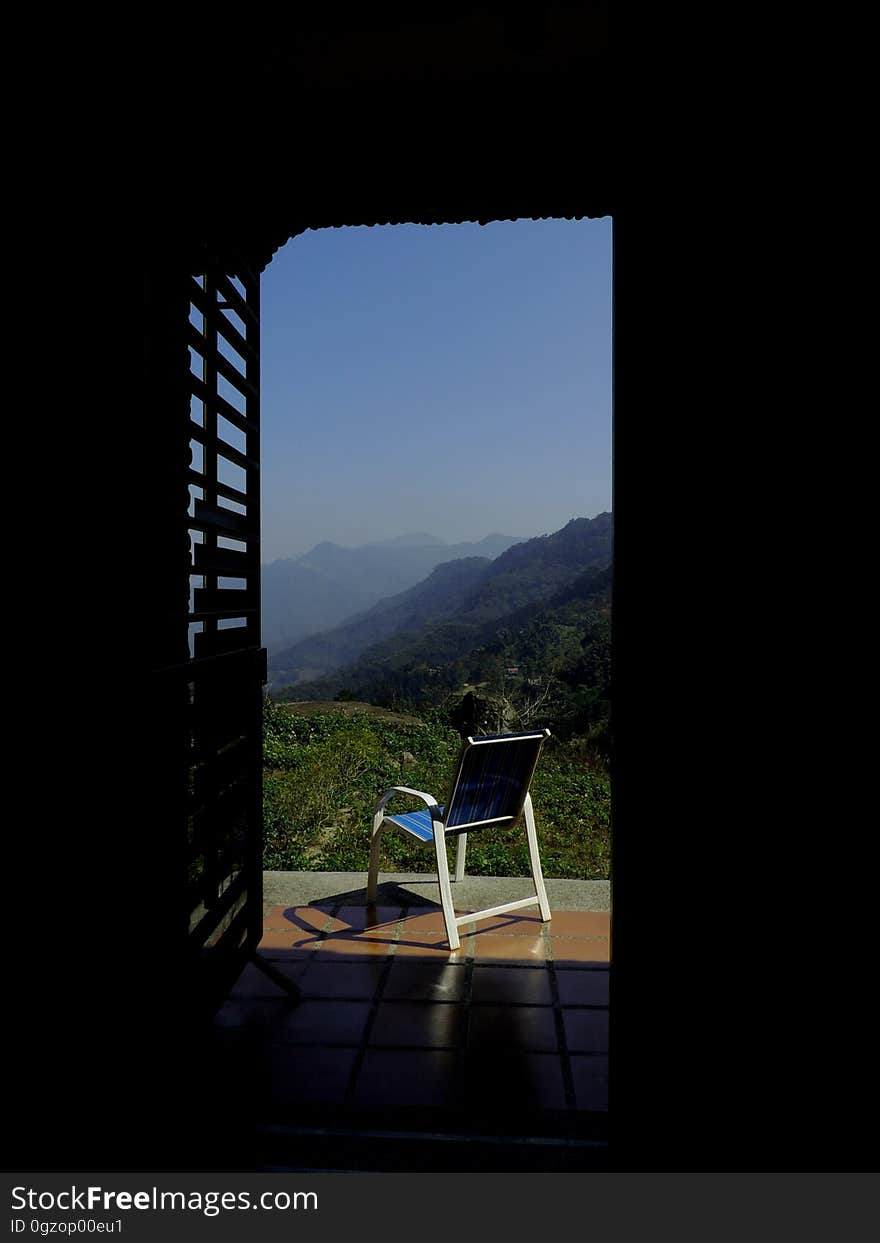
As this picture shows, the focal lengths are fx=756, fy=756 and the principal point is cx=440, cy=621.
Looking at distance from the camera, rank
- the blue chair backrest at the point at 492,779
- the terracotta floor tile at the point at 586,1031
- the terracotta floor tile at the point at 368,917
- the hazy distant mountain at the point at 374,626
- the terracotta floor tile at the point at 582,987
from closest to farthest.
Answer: the terracotta floor tile at the point at 586,1031
the terracotta floor tile at the point at 582,987
the blue chair backrest at the point at 492,779
the terracotta floor tile at the point at 368,917
the hazy distant mountain at the point at 374,626

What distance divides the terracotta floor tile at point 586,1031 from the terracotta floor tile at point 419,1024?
339mm

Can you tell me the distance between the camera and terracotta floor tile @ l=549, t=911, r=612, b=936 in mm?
3107

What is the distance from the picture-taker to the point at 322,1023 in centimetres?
243

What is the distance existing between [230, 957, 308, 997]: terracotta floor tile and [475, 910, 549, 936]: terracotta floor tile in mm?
767

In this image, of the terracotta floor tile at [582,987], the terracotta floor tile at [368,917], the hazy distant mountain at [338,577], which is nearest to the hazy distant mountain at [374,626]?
the terracotta floor tile at [368,917]

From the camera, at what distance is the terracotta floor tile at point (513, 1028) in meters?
2.30

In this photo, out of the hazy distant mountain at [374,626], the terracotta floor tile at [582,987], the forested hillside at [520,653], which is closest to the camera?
the terracotta floor tile at [582,987]

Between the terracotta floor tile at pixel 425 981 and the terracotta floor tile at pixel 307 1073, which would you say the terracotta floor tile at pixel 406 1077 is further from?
the terracotta floor tile at pixel 425 981

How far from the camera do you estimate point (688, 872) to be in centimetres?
138

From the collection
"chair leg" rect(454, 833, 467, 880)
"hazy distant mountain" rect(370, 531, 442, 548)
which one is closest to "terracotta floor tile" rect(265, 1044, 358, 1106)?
"chair leg" rect(454, 833, 467, 880)

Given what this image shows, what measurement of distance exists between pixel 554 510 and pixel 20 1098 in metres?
18.7

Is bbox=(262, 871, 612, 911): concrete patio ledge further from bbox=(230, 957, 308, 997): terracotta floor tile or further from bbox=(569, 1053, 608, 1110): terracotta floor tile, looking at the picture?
bbox=(569, 1053, 608, 1110): terracotta floor tile
